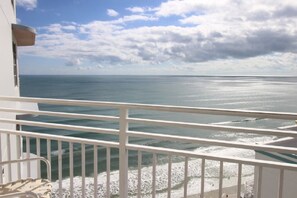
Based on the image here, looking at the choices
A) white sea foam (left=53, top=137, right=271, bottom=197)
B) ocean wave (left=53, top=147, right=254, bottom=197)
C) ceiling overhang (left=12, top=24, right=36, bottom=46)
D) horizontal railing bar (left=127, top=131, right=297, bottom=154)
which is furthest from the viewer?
white sea foam (left=53, top=137, right=271, bottom=197)

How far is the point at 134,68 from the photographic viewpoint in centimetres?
6347

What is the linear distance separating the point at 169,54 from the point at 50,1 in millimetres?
25953

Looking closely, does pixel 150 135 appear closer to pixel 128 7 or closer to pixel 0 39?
pixel 0 39

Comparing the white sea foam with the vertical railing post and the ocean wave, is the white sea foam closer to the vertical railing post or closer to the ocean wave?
the ocean wave

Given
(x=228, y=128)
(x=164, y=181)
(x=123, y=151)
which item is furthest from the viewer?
(x=164, y=181)

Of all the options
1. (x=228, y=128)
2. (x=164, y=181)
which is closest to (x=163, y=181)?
(x=164, y=181)

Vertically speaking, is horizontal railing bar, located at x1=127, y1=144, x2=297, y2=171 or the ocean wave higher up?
horizontal railing bar, located at x1=127, y1=144, x2=297, y2=171

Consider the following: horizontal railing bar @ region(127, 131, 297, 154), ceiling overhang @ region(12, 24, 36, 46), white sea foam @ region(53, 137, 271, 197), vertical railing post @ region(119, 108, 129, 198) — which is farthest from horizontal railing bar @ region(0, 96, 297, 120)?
white sea foam @ region(53, 137, 271, 197)

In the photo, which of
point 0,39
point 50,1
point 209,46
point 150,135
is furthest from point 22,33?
point 209,46

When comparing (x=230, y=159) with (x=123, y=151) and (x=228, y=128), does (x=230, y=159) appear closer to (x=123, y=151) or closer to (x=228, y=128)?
(x=228, y=128)

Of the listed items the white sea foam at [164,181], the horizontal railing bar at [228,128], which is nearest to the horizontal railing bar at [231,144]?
the horizontal railing bar at [228,128]

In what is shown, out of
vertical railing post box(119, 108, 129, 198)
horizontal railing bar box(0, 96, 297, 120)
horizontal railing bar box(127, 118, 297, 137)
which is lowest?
vertical railing post box(119, 108, 129, 198)

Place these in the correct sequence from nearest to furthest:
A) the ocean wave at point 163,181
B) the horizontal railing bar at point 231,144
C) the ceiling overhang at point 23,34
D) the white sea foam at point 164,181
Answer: the horizontal railing bar at point 231,144 < the ceiling overhang at point 23,34 < the ocean wave at point 163,181 < the white sea foam at point 164,181

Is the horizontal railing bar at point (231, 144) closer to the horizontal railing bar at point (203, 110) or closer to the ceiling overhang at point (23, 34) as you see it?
the horizontal railing bar at point (203, 110)
